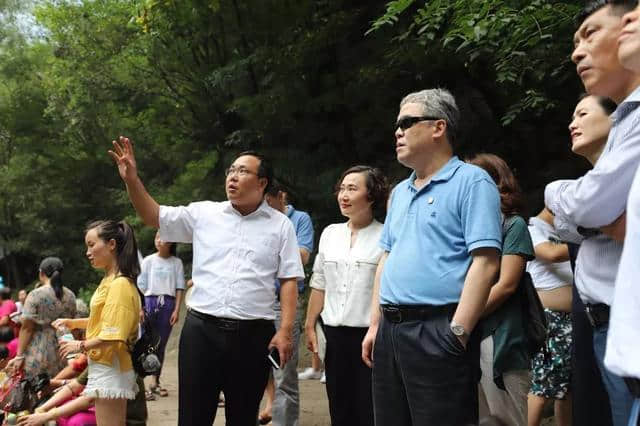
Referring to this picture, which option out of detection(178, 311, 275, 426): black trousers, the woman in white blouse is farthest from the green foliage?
detection(178, 311, 275, 426): black trousers

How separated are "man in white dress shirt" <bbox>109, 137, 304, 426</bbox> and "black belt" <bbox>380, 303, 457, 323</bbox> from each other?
118cm

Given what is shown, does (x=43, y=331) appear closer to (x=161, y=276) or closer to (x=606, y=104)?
(x=161, y=276)

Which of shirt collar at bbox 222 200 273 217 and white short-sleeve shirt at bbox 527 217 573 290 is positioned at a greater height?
shirt collar at bbox 222 200 273 217

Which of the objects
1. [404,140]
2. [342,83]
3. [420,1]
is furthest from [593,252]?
[342,83]

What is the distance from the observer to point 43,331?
6.52 m

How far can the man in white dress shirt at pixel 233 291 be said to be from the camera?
13.2 ft

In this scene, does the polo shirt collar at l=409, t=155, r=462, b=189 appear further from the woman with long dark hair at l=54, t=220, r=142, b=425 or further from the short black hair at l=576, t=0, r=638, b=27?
the woman with long dark hair at l=54, t=220, r=142, b=425

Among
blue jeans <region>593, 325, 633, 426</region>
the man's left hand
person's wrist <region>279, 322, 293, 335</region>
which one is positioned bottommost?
the man's left hand

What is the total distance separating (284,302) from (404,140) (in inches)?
61.7

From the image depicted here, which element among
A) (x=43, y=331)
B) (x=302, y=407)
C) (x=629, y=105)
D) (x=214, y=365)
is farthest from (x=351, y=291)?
(x=43, y=331)

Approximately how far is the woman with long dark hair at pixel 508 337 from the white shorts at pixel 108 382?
236 centimetres

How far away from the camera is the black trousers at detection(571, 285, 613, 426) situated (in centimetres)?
255

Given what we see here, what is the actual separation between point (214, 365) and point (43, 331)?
127 inches

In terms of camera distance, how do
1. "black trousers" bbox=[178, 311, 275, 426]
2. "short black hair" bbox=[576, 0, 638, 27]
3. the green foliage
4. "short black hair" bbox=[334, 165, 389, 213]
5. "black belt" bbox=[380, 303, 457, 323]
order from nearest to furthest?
"short black hair" bbox=[576, 0, 638, 27] → "black belt" bbox=[380, 303, 457, 323] → "black trousers" bbox=[178, 311, 275, 426] → "short black hair" bbox=[334, 165, 389, 213] → the green foliage
